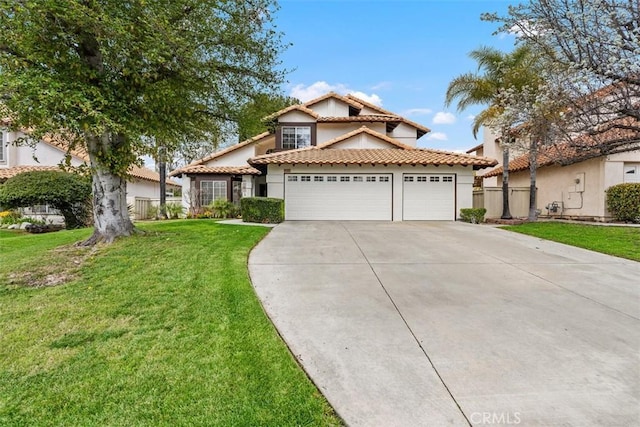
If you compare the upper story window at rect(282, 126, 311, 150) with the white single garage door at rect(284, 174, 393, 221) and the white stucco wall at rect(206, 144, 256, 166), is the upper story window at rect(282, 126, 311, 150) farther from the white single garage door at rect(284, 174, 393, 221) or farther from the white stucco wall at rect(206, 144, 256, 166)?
the white single garage door at rect(284, 174, 393, 221)

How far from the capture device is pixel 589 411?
2572 mm

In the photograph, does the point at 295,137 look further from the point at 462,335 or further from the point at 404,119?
the point at 462,335

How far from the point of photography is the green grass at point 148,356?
251 centimetres

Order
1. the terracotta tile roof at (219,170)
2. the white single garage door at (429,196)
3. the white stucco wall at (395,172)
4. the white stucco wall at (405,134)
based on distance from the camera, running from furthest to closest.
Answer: the white stucco wall at (405,134)
the terracotta tile roof at (219,170)
the white single garage door at (429,196)
the white stucco wall at (395,172)

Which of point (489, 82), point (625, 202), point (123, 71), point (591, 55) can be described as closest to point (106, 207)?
A: point (123, 71)

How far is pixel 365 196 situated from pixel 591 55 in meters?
9.54

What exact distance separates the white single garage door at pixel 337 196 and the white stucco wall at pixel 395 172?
0.23 meters

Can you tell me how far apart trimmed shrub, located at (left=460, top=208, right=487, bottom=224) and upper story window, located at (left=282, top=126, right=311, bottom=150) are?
360 inches

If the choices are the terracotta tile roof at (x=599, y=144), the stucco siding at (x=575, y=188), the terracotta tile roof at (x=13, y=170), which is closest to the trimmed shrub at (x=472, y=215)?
the terracotta tile roof at (x=599, y=144)

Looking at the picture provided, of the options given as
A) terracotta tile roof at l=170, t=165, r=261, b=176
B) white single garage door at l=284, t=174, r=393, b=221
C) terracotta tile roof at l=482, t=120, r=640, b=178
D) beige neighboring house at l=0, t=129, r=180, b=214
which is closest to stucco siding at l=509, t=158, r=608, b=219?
terracotta tile roof at l=482, t=120, r=640, b=178

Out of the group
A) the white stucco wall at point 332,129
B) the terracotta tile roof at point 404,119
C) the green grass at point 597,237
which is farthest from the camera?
the terracotta tile roof at point 404,119

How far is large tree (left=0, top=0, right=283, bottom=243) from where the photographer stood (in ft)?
21.6

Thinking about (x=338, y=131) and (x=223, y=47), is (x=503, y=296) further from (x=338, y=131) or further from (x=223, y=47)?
(x=338, y=131)

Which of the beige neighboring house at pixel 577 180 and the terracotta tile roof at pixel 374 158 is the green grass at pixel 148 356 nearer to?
the terracotta tile roof at pixel 374 158
